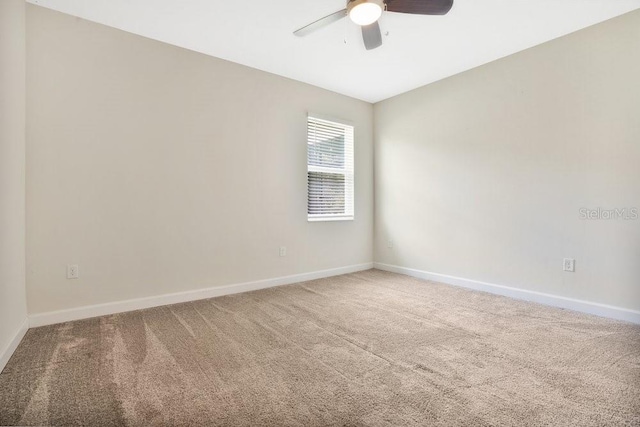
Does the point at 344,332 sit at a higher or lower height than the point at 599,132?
lower

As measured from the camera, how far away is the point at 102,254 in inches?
106

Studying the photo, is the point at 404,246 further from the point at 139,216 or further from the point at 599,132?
the point at 139,216

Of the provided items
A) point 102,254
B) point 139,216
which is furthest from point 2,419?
point 139,216

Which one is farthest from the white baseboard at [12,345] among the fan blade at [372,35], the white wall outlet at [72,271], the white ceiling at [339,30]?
the fan blade at [372,35]

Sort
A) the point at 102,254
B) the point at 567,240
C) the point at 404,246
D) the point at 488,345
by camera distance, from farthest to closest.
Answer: the point at 404,246, the point at 567,240, the point at 102,254, the point at 488,345

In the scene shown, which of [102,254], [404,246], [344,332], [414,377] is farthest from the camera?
[404,246]

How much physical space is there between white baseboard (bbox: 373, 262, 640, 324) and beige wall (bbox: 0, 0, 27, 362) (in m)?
3.99

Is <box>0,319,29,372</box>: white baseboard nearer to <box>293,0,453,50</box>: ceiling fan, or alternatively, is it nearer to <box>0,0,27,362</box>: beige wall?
<box>0,0,27,362</box>: beige wall

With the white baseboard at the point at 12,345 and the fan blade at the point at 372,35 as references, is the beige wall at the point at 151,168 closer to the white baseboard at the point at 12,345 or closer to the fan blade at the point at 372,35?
the white baseboard at the point at 12,345

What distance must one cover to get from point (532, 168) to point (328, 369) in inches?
112

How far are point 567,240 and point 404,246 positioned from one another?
1866mm

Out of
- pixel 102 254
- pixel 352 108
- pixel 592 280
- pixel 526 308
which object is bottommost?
pixel 526 308

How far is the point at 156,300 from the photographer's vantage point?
9.62 ft

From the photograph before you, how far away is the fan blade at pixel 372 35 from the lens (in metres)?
2.25
